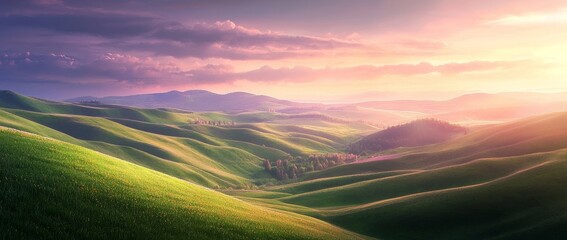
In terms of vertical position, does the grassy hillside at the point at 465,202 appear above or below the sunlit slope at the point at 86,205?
below

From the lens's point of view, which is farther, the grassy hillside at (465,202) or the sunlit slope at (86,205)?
the grassy hillside at (465,202)

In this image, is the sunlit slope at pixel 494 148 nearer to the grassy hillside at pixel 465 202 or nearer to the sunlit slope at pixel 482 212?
the grassy hillside at pixel 465 202

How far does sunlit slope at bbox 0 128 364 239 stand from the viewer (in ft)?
71.7

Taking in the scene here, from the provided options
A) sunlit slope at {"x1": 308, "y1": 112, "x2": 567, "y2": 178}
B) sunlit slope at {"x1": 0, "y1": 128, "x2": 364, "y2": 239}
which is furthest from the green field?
sunlit slope at {"x1": 308, "y1": 112, "x2": 567, "y2": 178}

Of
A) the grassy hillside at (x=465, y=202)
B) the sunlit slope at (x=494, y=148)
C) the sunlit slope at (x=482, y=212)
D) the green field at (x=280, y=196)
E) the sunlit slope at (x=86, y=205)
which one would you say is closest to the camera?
the sunlit slope at (x=86, y=205)

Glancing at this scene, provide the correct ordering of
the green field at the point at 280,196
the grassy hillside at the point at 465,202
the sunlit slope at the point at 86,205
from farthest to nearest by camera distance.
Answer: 1. the grassy hillside at the point at 465,202
2. the green field at the point at 280,196
3. the sunlit slope at the point at 86,205

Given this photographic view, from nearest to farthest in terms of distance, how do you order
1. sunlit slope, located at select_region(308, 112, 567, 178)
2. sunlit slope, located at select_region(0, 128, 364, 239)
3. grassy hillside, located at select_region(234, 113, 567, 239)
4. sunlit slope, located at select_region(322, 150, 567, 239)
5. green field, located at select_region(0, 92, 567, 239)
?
sunlit slope, located at select_region(0, 128, 364, 239) < green field, located at select_region(0, 92, 567, 239) < sunlit slope, located at select_region(322, 150, 567, 239) < grassy hillside, located at select_region(234, 113, 567, 239) < sunlit slope, located at select_region(308, 112, 567, 178)

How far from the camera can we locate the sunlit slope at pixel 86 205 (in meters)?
21.8

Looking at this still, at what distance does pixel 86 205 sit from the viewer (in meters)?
25.8

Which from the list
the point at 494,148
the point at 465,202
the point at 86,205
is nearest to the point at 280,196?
the point at 465,202

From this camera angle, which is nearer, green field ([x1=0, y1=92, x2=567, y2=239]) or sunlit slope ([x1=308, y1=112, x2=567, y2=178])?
green field ([x1=0, y1=92, x2=567, y2=239])

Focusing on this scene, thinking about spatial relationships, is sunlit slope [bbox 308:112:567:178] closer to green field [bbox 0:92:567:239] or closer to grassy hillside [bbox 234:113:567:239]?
green field [bbox 0:92:567:239]

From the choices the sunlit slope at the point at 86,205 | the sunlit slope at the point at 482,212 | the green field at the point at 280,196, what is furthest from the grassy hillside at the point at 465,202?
the sunlit slope at the point at 86,205

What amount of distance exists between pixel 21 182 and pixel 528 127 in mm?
188671
